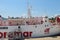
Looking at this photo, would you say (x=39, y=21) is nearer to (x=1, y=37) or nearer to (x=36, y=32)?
(x=36, y=32)

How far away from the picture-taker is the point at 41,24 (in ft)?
92.8

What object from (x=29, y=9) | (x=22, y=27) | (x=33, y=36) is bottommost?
(x=33, y=36)

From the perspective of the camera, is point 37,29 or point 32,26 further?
point 37,29

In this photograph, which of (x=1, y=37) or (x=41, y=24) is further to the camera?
(x=41, y=24)

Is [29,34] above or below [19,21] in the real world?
below

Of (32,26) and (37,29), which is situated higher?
(32,26)

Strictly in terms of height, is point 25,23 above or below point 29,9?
below

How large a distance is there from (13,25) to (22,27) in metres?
1.54

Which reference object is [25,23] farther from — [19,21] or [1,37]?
[1,37]

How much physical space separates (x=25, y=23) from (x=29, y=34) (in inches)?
77.7

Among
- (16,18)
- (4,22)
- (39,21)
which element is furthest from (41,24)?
(4,22)

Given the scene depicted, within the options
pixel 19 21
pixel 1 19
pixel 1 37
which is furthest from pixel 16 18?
pixel 1 37

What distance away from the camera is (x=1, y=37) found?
25453mm

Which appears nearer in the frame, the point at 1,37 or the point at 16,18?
the point at 1,37
